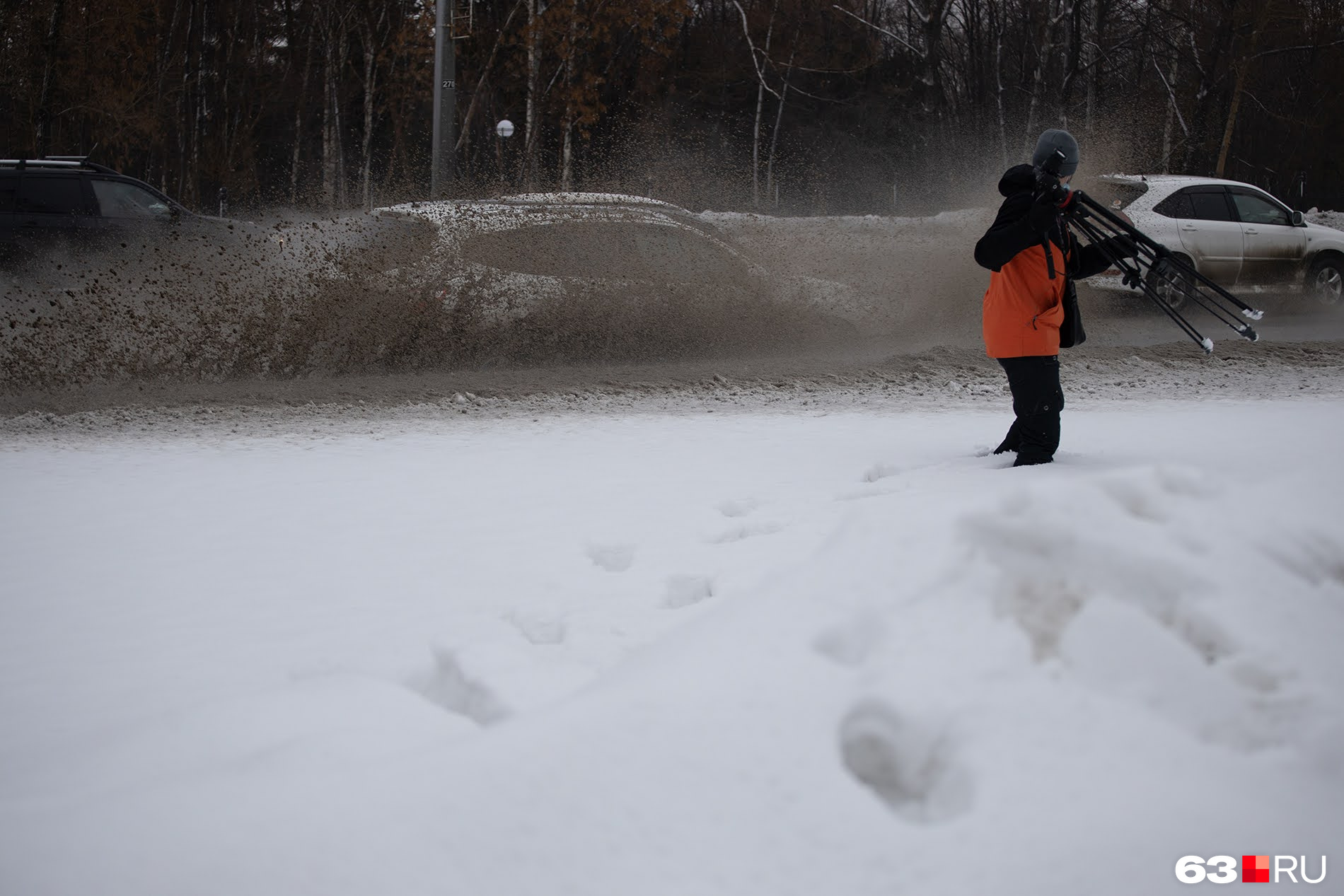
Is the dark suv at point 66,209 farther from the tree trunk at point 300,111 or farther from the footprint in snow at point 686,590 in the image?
the tree trunk at point 300,111

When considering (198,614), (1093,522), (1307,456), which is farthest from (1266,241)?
(198,614)

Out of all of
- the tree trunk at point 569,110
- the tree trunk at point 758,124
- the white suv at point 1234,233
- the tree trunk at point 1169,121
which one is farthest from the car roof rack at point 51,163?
the tree trunk at point 1169,121

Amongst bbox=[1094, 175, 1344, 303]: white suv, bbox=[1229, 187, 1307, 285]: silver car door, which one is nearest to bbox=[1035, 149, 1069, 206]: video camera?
bbox=[1094, 175, 1344, 303]: white suv

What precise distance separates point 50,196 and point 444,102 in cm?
616

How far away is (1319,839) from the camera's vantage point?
2316mm

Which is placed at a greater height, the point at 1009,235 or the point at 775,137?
the point at 775,137

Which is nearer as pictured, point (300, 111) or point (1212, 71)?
point (1212, 71)

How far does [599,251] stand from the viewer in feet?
29.3

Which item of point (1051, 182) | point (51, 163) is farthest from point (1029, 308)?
point (51, 163)

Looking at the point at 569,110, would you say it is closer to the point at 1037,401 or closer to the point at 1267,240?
the point at 1267,240

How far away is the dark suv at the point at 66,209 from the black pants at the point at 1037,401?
8.49 m

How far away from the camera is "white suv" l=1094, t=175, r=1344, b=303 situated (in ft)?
35.5

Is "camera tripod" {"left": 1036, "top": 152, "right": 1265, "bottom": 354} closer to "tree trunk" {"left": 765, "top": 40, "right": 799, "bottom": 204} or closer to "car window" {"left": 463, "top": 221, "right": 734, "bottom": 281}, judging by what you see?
"car window" {"left": 463, "top": 221, "right": 734, "bottom": 281}

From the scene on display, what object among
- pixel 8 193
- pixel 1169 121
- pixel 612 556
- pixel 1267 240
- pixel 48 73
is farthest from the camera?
pixel 1169 121
